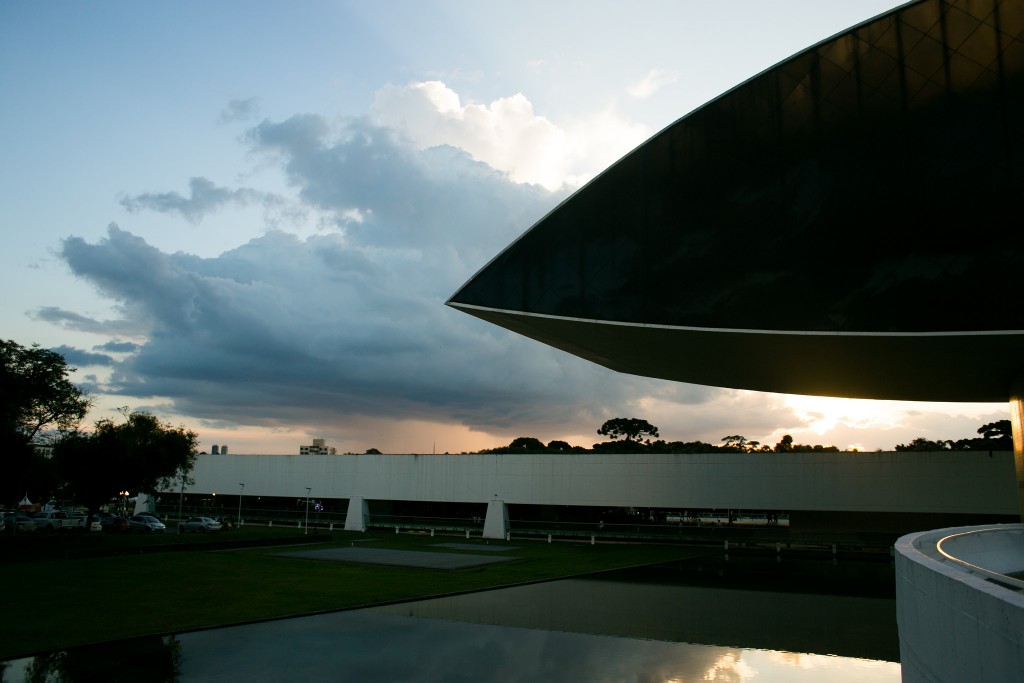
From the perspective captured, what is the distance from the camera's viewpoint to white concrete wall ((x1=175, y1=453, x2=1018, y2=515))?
40.0m

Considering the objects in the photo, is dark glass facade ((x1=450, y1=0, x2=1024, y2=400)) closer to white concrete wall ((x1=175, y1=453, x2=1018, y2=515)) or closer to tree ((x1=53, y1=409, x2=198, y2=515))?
white concrete wall ((x1=175, y1=453, x2=1018, y2=515))

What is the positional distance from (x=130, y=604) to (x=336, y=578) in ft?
24.8

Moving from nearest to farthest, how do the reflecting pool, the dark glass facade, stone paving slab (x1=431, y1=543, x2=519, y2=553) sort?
the reflecting pool < the dark glass facade < stone paving slab (x1=431, y1=543, x2=519, y2=553)

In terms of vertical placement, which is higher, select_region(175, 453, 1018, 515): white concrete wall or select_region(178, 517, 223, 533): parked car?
select_region(175, 453, 1018, 515): white concrete wall

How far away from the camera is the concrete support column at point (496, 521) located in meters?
51.6

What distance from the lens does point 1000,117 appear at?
2255 cm

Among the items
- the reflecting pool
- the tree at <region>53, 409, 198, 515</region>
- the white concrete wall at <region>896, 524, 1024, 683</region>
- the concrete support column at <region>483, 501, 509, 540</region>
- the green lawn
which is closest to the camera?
the white concrete wall at <region>896, 524, 1024, 683</region>

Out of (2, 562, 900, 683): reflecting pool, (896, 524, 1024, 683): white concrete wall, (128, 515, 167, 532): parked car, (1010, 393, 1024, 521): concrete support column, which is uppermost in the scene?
(1010, 393, 1024, 521): concrete support column

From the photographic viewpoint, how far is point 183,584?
23062 millimetres

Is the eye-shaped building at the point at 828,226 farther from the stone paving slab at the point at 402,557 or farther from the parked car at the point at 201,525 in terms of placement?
the parked car at the point at 201,525

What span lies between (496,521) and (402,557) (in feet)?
61.9

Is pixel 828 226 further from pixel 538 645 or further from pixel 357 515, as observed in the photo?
pixel 357 515

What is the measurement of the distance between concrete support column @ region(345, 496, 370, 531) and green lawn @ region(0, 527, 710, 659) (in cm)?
1890

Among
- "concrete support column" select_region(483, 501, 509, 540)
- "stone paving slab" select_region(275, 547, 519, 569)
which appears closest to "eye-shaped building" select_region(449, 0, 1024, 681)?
"stone paving slab" select_region(275, 547, 519, 569)
